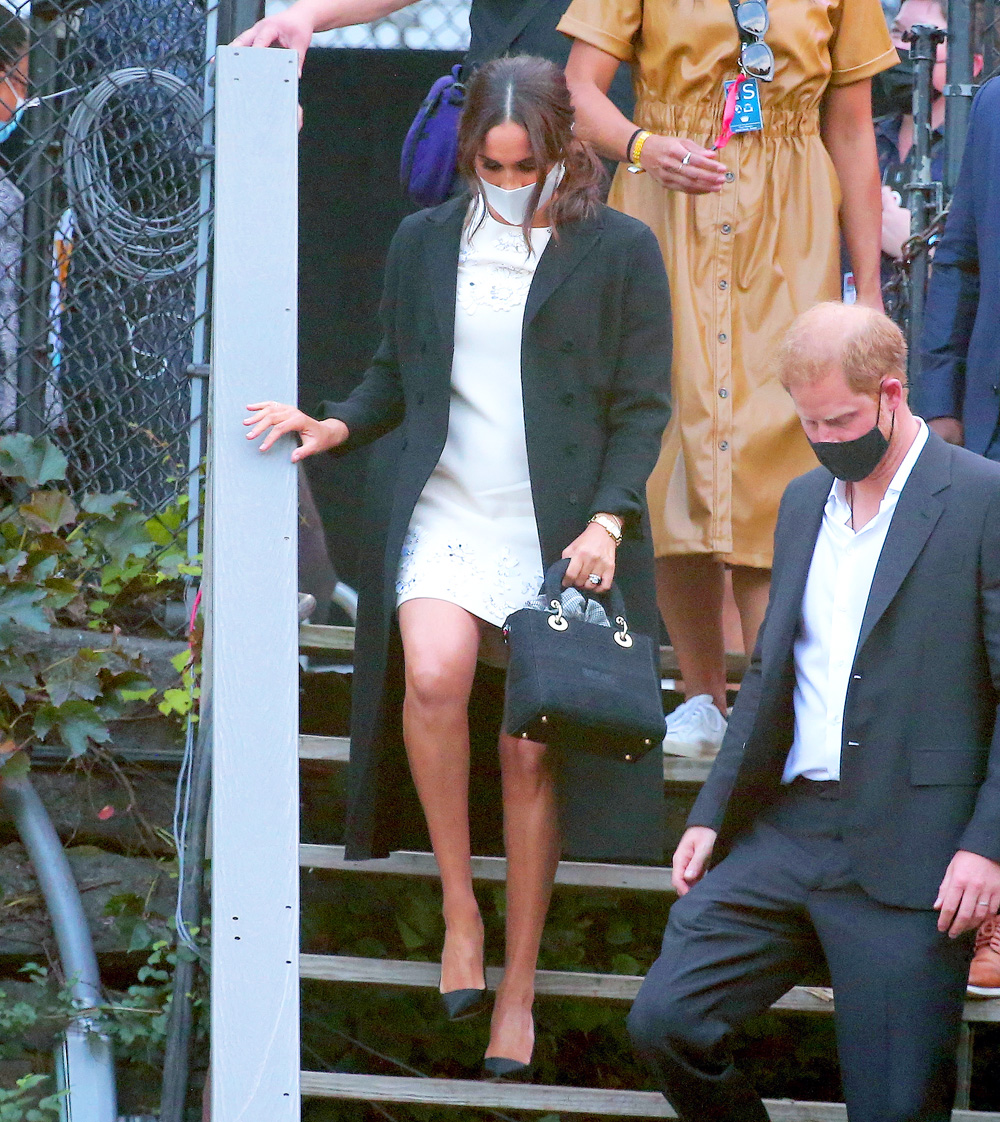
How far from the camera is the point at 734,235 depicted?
355 cm

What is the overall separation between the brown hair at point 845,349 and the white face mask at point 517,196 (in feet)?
2.13

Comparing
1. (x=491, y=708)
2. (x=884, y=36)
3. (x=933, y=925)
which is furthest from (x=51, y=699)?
(x=884, y=36)

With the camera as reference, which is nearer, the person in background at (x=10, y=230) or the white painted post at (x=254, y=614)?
the white painted post at (x=254, y=614)

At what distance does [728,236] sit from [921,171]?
0.79m

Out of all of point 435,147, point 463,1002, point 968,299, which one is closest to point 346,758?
point 463,1002

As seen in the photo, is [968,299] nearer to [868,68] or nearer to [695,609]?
[868,68]

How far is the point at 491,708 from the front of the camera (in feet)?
10.7

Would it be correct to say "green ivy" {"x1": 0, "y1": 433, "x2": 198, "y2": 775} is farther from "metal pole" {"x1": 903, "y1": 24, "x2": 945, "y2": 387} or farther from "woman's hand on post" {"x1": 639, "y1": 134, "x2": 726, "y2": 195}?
"metal pole" {"x1": 903, "y1": 24, "x2": 945, "y2": 387}

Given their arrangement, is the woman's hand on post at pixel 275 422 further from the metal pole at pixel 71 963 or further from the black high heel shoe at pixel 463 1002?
the metal pole at pixel 71 963

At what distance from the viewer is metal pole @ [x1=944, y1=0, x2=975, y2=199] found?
12.7ft

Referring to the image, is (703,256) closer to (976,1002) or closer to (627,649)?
(627,649)

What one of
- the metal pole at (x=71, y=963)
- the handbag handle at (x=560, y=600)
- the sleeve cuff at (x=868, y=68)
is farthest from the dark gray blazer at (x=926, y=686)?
the metal pole at (x=71, y=963)

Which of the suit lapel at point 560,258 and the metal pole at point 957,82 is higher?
the metal pole at point 957,82

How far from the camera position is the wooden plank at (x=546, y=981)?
3127mm
